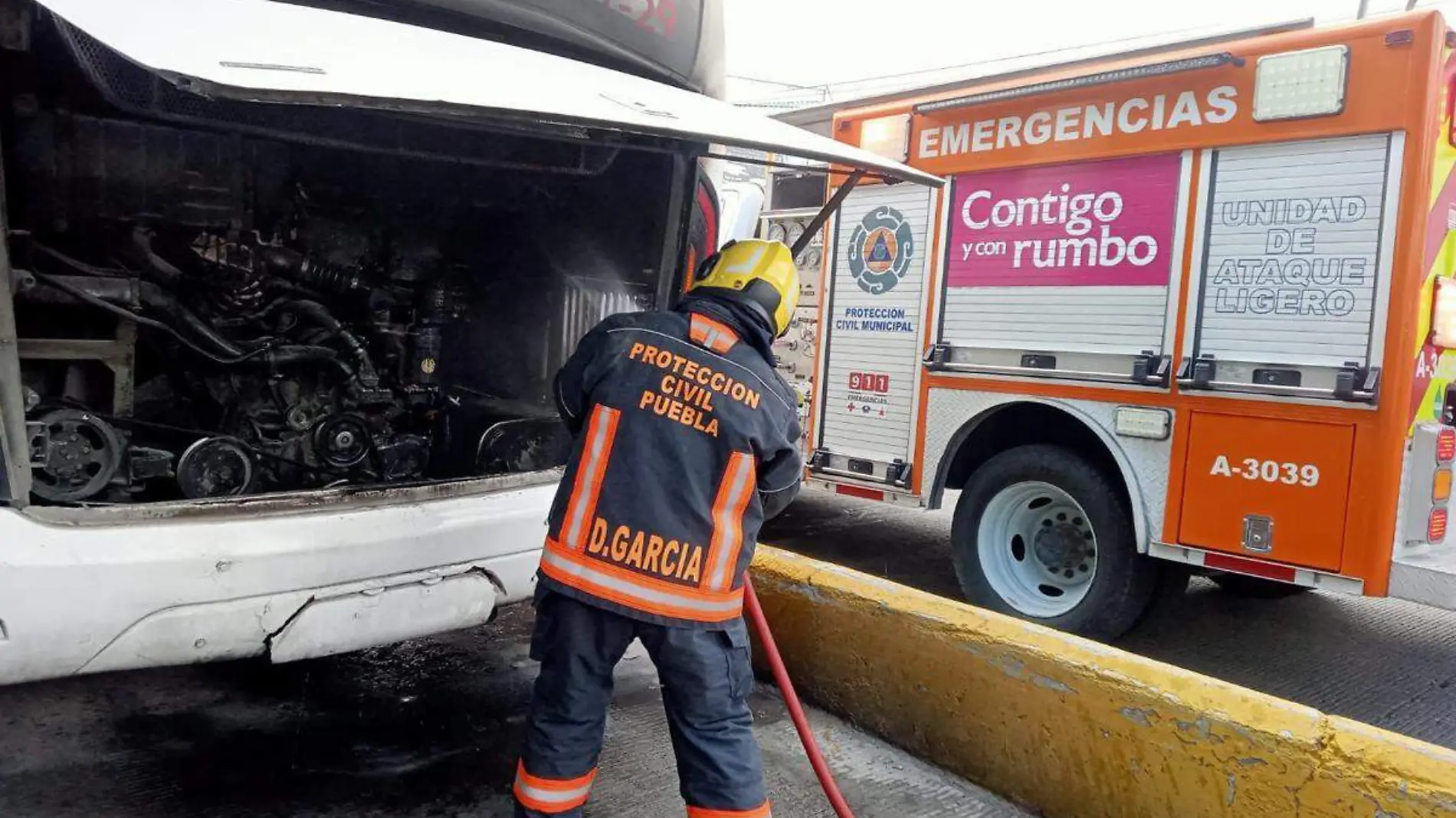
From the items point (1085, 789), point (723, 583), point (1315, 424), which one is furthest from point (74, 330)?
point (1315, 424)

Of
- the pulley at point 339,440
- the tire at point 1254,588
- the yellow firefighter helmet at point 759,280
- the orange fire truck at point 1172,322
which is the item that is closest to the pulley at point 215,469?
the pulley at point 339,440

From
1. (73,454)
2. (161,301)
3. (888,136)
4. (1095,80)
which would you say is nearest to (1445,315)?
(1095,80)

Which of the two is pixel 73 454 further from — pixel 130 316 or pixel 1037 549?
pixel 1037 549

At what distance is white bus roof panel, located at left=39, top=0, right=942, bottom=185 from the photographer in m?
1.80

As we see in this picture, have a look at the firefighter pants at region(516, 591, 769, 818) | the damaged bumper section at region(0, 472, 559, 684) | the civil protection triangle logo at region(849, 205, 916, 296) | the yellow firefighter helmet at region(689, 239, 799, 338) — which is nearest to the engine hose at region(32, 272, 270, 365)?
the damaged bumper section at region(0, 472, 559, 684)

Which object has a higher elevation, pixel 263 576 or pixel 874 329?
pixel 874 329

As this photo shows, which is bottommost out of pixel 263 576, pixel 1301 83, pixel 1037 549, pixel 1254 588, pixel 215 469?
pixel 1254 588

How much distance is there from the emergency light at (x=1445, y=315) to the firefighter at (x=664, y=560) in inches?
115

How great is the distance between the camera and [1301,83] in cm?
404

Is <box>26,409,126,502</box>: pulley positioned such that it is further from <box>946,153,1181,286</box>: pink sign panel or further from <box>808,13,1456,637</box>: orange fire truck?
<box>946,153,1181,286</box>: pink sign panel

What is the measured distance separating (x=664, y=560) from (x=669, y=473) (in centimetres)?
21

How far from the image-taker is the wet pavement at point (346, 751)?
9.28ft

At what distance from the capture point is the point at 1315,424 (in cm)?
396

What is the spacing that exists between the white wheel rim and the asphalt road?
36 cm
